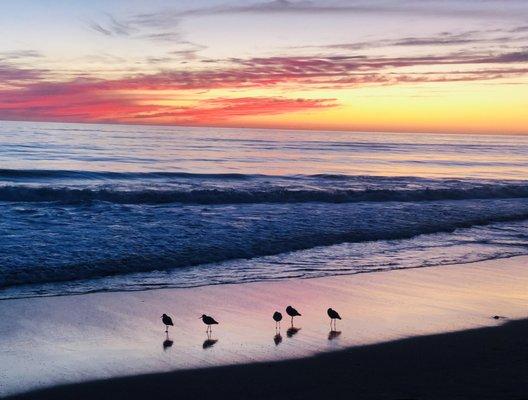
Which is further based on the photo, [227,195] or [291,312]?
[227,195]

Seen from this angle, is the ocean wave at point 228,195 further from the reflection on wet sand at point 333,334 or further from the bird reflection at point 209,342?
the reflection on wet sand at point 333,334

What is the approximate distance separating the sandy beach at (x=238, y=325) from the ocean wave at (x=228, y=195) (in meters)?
13.7

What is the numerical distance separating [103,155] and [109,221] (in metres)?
28.6

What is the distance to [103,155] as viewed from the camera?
4431 centimetres

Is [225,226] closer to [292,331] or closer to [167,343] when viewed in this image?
[292,331]

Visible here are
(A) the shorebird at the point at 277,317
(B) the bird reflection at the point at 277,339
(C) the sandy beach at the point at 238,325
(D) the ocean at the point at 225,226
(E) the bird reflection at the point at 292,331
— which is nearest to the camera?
(C) the sandy beach at the point at 238,325

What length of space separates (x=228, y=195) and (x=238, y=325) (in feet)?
55.1

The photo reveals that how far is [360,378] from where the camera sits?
6277 millimetres

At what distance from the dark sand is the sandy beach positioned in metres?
0.04

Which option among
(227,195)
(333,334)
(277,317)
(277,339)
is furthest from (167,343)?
(227,195)

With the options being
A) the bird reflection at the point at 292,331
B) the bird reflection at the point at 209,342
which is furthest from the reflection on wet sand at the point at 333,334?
the bird reflection at the point at 209,342

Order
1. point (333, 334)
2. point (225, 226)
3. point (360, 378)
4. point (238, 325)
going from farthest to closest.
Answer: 1. point (225, 226)
2. point (238, 325)
3. point (333, 334)
4. point (360, 378)

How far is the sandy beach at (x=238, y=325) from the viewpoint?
661cm

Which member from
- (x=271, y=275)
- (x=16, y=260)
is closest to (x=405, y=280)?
(x=271, y=275)
